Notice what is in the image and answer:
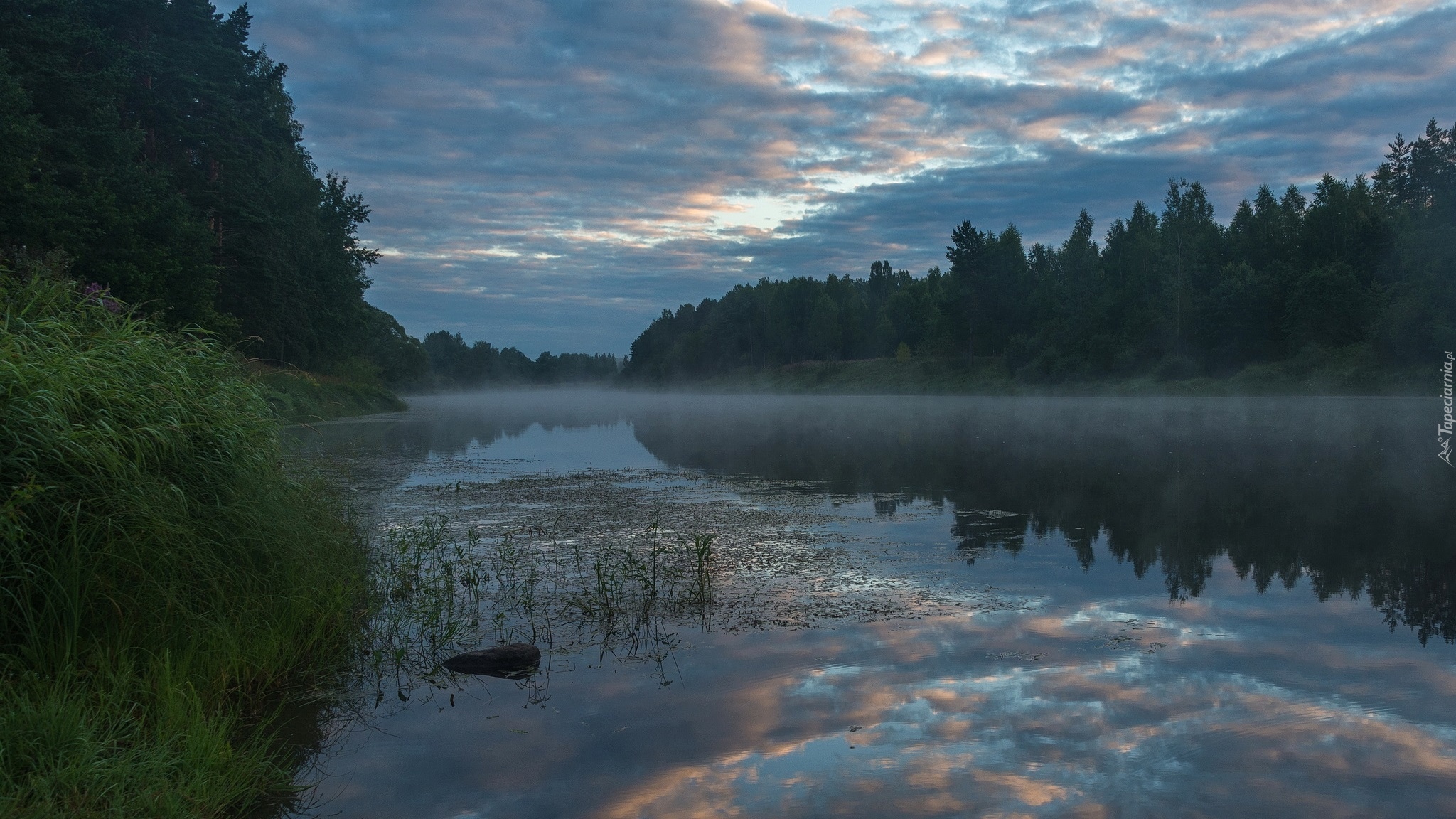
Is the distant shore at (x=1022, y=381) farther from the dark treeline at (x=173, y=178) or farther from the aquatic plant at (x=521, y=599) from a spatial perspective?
the aquatic plant at (x=521, y=599)

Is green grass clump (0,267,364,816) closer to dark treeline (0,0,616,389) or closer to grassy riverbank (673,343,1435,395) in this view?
dark treeline (0,0,616,389)

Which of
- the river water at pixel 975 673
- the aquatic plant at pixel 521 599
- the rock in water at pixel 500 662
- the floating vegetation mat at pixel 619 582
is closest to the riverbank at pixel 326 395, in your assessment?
the floating vegetation mat at pixel 619 582

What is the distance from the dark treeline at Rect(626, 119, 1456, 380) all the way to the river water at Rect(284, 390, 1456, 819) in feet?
158

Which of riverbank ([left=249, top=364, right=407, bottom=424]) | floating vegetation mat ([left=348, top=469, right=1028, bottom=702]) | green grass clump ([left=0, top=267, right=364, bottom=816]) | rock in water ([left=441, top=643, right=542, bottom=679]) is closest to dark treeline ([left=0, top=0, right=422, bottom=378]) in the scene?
riverbank ([left=249, top=364, right=407, bottom=424])

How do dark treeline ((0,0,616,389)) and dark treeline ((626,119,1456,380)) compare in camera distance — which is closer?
dark treeline ((0,0,616,389))

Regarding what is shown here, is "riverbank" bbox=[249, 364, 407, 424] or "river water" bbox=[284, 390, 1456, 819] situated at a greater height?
"riverbank" bbox=[249, 364, 407, 424]

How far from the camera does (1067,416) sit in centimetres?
4347

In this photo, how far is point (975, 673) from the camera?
283 inches

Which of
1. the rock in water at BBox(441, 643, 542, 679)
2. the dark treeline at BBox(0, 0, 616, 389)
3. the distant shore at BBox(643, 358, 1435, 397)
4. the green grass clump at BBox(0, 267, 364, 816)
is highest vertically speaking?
the dark treeline at BBox(0, 0, 616, 389)

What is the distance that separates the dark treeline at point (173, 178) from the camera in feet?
77.9

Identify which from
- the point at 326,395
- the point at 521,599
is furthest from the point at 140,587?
the point at 326,395

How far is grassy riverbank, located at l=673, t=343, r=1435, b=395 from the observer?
181 ft

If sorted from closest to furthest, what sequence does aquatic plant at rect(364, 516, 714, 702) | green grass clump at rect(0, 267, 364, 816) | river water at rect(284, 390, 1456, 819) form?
green grass clump at rect(0, 267, 364, 816), river water at rect(284, 390, 1456, 819), aquatic plant at rect(364, 516, 714, 702)

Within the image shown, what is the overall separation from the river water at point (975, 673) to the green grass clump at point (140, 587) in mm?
847
